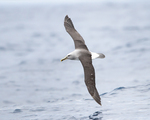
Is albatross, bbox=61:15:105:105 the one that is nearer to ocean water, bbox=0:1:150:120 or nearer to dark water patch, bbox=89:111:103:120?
dark water patch, bbox=89:111:103:120

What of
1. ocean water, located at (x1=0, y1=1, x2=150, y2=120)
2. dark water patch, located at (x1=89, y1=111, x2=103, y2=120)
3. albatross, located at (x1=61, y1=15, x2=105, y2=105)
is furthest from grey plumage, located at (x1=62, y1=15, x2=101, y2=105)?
ocean water, located at (x1=0, y1=1, x2=150, y2=120)

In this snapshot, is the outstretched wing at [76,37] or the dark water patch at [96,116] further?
the outstretched wing at [76,37]

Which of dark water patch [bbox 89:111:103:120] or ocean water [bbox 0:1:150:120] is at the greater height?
ocean water [bbox 0:1:150:120]

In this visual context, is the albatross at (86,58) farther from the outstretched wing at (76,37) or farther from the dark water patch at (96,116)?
the dark water patch at (96,116)

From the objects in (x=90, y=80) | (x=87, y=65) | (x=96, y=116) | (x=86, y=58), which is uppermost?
(x=86, y=58)

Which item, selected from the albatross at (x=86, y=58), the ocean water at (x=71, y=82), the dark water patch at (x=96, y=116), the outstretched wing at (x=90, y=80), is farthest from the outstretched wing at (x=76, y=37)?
the dark water patch at (x=96, y=116)

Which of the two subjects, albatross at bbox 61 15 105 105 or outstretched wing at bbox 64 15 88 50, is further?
outstretched wing at bbox 64 15 88 50

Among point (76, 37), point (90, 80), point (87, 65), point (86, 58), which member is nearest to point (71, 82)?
point (76, 37)

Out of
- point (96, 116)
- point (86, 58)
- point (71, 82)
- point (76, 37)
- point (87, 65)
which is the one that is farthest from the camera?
point (71, 82)

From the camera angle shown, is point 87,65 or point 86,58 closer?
point 87,65

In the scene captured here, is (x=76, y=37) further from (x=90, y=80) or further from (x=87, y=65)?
(x=90, y=80)

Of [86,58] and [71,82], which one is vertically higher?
[71,82]

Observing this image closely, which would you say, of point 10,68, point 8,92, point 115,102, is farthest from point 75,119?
point 10,68

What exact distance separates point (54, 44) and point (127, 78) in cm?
1329
